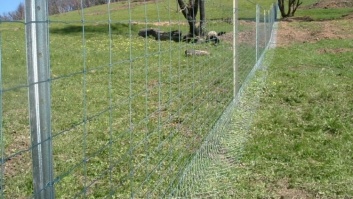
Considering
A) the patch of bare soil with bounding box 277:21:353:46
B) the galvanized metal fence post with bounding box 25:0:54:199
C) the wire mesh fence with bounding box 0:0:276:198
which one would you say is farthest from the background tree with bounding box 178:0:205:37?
the patch of bare soil with bounding box 277:21:353:46

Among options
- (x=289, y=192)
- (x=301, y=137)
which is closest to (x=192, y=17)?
(x=301, y=137)

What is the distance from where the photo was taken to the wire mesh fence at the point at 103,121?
76.2 inches

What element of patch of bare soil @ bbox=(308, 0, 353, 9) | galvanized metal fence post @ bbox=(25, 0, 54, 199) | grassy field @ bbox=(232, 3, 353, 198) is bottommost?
grassy field @ bbox=(232, 3, 353, 198)

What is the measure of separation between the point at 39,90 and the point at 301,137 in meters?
4.40

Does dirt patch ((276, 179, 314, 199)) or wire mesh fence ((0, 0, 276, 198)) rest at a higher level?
wire mesh fence ((0, 0, 276, 198))

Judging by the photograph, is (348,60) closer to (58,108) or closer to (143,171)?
(58,108)

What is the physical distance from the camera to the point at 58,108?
7129mm

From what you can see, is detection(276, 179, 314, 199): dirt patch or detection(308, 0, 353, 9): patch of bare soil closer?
detection(276, 179, 314, 199): dirt patch

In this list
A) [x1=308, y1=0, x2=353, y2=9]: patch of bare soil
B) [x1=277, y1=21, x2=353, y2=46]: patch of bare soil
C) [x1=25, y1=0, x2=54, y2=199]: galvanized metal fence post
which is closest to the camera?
[x1=25, y1=0, x2=54, y2=199]: galvanized metal fence post

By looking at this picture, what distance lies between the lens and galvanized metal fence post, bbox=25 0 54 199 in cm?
187

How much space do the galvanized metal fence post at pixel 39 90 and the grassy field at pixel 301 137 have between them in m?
2.53

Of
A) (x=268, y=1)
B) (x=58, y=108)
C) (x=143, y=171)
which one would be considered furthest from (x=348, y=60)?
(x=268, y=1)

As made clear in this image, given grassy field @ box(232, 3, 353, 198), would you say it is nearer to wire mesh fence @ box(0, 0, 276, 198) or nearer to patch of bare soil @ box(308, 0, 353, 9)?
wire mesh fence @ box(0, 0, 276, 198)

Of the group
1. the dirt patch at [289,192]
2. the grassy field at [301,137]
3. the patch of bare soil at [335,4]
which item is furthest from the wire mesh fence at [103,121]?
the patch of bare soil at [335,4]
